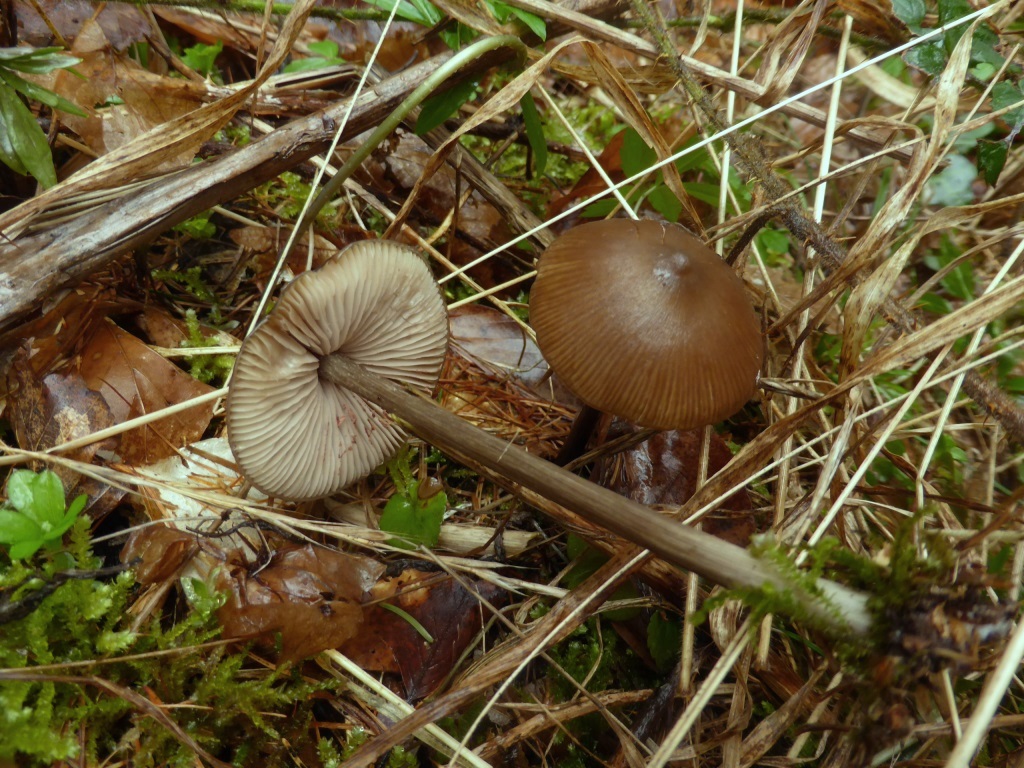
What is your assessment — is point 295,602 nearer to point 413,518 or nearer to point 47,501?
point 413,518

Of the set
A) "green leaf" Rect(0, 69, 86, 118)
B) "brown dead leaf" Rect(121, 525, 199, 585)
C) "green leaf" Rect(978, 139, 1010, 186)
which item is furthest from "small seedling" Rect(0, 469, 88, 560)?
"green leaf" Rect(978, 139, 1010, 186)

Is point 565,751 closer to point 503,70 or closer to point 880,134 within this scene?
point 503,70

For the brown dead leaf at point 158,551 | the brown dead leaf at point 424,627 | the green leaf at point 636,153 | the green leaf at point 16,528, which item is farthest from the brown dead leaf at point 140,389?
the green leaf at point 636,153

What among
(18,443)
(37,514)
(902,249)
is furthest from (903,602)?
(18,443)

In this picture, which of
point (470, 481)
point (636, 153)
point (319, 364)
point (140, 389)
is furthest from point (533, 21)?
point (140, 389)

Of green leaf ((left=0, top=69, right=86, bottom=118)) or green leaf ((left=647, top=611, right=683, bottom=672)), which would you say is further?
green leaf ((left=647, top=611, right=683, bottom=672))

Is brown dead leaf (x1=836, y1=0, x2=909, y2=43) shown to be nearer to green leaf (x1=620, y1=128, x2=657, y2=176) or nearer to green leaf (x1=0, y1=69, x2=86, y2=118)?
green leaf (x1=620, y1=128, x2=657, y2=176)

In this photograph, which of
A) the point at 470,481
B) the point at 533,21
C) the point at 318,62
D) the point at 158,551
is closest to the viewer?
the point at 158,551
